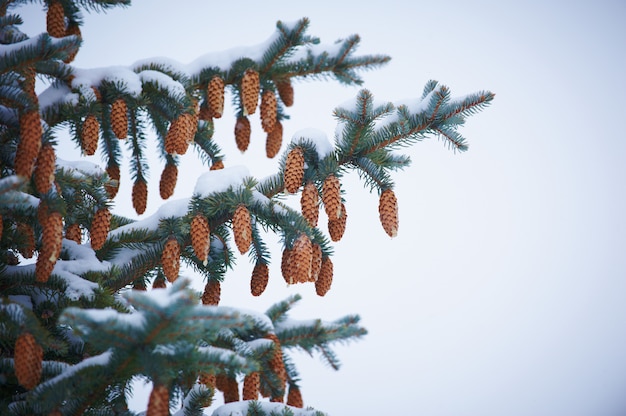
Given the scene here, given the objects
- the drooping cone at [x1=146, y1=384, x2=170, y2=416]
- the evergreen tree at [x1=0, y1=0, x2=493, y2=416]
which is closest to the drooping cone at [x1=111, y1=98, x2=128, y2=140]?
the evergreen tree at [x1=0, y1=0, x2=493, y2=416]

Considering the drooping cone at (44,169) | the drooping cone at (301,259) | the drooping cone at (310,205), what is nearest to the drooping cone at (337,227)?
the drooping cone at (310,205)

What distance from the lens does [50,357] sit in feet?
10.0

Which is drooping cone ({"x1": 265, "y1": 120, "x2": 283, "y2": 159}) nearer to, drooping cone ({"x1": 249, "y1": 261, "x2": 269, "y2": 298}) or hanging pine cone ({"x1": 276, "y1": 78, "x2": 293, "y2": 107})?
hanging pine cone ({"x1": 276, "y1": 78, "x2": 293, "y2": 107})

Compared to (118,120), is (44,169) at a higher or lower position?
lower

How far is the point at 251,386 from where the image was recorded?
106 inches

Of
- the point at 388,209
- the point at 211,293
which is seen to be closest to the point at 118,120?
the point at 211,293

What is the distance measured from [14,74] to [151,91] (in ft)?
2.28

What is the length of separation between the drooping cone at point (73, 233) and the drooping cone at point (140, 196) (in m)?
0.41

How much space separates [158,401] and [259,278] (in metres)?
1.45

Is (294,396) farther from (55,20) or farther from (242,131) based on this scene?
(55,20)

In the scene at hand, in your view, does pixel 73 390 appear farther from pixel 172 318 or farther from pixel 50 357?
pixel 50 357

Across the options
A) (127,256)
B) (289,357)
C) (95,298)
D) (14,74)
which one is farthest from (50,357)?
(14,74)

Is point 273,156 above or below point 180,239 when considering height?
above

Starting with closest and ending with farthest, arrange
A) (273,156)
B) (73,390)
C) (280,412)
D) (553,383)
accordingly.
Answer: (73,390)
(280,412)
(273,156)
(553,383)
